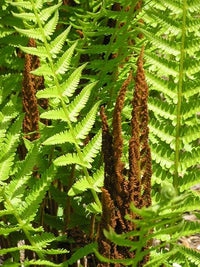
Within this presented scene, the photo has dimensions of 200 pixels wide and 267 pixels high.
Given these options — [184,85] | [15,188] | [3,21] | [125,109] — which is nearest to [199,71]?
[184,85]

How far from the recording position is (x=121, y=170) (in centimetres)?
90

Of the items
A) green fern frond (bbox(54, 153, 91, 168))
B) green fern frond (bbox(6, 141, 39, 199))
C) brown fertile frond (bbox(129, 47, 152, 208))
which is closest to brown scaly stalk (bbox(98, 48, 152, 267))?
brown fertile frond (bbox(129, 47, 152, 208))

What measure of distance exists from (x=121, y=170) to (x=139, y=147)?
0.05 meters

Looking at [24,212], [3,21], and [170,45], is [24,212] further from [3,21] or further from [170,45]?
[3,21]

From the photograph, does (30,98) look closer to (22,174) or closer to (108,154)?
(22,174)

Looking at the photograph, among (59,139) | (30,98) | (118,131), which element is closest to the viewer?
(118,131)

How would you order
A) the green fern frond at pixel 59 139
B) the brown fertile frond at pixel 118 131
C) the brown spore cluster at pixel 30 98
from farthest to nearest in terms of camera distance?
the brown spore cluster at pixel 30 98, the green fern frond at pixel 59 139, the brown fertile frond at pixel 118 131

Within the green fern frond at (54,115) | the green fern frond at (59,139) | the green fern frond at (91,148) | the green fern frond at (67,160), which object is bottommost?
the green fern frond at (67,160)

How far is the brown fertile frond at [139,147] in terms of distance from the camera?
859 millimetres

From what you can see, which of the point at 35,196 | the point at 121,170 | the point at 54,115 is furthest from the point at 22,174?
the point at 121,170

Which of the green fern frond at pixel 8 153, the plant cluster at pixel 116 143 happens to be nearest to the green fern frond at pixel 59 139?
the plant cluster at pixel 116 143

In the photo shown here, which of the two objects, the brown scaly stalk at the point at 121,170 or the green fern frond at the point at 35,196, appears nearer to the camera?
the brown scaly stalk at the point at 121,170

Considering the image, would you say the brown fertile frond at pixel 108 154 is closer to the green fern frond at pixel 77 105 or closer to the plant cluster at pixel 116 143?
the plant cluster at pixel 116 143

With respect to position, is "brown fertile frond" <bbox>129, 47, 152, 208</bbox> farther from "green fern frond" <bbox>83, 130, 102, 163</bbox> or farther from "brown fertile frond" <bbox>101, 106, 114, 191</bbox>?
"green fern frond" <bbox>83, 130, 102, 163</bbox>
